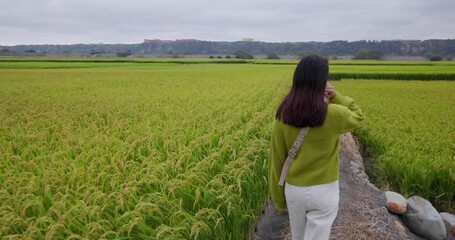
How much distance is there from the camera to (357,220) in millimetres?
3811

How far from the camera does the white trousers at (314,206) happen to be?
2.35 meters

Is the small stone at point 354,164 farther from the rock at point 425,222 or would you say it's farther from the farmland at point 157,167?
the rock at point 425,222

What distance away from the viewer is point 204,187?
3234 mm

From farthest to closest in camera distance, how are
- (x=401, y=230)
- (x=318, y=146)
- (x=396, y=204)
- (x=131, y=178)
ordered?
(x=396, y=204)
(x=401, y=230)
(x=131, y=178)
(x=318, y=146)

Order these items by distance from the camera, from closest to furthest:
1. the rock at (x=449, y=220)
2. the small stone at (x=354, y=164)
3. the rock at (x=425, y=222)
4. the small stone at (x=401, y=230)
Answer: the small stone at (x=401, y=230) < the rock at (x=425, y=222) < the rock at (x=449, y=220) < the small stone at (x=354, y=164)

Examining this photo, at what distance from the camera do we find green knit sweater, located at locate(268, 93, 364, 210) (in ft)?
7.48

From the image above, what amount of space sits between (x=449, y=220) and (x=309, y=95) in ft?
10.9

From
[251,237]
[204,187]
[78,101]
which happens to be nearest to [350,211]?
[251,237]

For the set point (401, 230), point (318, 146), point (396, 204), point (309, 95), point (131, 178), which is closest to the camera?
point (309, 95)

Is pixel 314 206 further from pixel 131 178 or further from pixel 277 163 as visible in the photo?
pixel 131 178

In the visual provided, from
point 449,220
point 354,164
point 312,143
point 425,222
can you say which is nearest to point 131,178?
point 312,143

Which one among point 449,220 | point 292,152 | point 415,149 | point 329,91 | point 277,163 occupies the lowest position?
point 449,220

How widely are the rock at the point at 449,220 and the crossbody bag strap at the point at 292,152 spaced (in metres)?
3.00

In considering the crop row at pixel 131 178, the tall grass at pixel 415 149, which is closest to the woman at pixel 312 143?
the crop row at pixel 131 178
